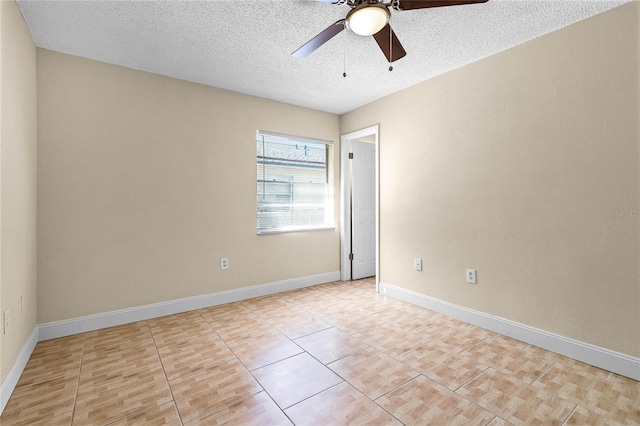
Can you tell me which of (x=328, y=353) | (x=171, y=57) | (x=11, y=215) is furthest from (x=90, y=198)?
(x=328, y=353)

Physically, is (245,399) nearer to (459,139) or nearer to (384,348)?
(384,348)

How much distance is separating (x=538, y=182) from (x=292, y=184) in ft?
8.90

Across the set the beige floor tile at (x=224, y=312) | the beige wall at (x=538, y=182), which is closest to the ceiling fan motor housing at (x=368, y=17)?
the beige wall at (x=538, y=182)

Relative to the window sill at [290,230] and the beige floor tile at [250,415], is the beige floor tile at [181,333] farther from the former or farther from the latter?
the window sill at [290,230]

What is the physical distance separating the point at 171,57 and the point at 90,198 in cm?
145

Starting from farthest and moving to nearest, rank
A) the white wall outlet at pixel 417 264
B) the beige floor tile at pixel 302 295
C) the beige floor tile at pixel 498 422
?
the beige floor tile at pixel 302 295 → the white wall outlet at pixel 417 264 → the beige floor tile at pixel 498 422

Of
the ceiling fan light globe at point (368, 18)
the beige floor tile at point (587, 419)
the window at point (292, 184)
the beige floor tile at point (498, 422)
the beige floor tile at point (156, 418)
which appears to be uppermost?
the ceiling fan light globe at point (368, 18)

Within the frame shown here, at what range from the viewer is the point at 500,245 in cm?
265

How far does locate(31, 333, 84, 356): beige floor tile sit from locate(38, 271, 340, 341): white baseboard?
69 mm

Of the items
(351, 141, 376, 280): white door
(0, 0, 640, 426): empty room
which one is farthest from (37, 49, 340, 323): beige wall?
(351, 141, 376, 280): white door

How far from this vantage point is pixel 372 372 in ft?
6.60

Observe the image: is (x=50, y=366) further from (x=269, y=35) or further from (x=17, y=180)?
(x=269, y=35)

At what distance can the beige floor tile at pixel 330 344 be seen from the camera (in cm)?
225

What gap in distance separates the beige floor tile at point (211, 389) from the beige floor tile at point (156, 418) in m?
0.04
